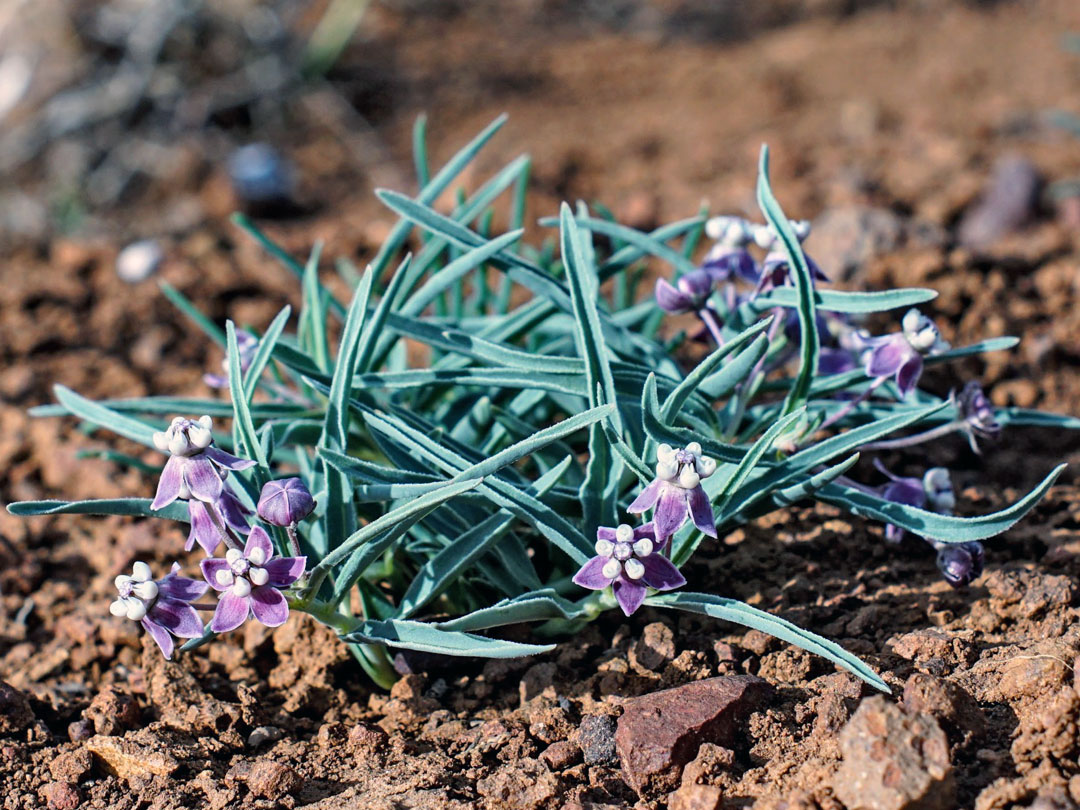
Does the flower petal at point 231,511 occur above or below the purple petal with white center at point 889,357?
above

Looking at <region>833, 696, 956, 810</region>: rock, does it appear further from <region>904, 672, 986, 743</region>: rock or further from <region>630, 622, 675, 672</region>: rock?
<region>630, 622, 675, 672</region>: rock

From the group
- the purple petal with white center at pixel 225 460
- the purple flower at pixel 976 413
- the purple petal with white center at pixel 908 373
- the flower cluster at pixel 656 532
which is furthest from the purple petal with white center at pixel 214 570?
the purple flower at pixel 976 413

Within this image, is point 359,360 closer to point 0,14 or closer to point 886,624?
point 886,624

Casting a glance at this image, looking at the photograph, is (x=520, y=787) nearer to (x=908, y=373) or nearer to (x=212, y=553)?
(x=212, y=553)

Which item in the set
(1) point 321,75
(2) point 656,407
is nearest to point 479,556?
(2) point 656,407

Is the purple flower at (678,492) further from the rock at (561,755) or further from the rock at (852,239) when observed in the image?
the rock at (852,239)

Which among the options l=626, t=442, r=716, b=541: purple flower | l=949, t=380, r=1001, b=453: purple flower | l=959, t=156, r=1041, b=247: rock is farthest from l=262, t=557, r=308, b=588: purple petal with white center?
l=959, t=156, r=1041, b=247: rock
